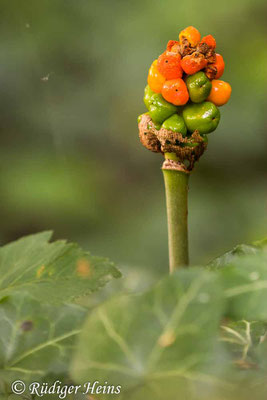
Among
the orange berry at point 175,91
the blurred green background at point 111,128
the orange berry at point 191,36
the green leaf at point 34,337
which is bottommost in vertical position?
the green leaf at point 34,337

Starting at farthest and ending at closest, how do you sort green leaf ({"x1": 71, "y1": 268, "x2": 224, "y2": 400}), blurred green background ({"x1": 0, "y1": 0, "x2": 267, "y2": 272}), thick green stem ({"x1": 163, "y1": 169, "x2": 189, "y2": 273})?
blurred green background ({"x1": 0, "y1": 0, "x2": 267, "y2": 272}) → thick green stem ({"x1": 163, "y1": 169, "x2": 189, "y2": 273}) → green leaf ({"x1": 71, "y1": 268, "x2": 224, "y2": 400})

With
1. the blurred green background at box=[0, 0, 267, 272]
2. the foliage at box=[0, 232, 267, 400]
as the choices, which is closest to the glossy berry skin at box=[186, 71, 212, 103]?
the foliage at box=[0, 232, 267, 400]

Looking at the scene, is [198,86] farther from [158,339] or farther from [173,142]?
[158,339]

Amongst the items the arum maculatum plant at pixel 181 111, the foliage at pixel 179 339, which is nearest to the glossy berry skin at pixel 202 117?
the arum maculatum plant at pixel 181 111

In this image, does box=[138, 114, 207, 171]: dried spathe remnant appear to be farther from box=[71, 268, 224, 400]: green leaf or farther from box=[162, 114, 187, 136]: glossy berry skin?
box=[71, 268, 224, 400]: green leaf

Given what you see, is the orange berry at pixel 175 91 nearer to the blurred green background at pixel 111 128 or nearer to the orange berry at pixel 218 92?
the orange berry at pixel 218 92

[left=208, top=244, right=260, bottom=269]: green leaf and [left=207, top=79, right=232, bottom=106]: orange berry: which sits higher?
[left=207, top=79, right=232, bottom=106]: orange berry

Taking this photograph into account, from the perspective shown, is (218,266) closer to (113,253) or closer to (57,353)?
(57,353)
